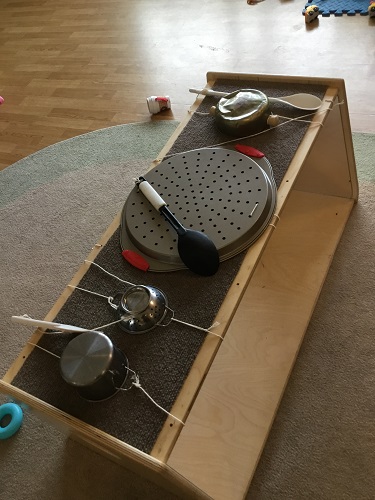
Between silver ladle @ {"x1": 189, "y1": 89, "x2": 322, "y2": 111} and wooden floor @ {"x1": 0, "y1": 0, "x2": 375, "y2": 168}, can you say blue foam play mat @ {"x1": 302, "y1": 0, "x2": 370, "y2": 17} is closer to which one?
wooden floor @ {"x1": 0, "y1": 0, "x2": 375, "y2": 168}

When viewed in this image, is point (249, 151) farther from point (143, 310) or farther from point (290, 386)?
point (290, 386)

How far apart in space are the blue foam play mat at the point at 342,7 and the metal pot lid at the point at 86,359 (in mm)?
1855

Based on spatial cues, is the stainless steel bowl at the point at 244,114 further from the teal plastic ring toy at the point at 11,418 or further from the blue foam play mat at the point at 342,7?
the blue foam play mat at the point at 342,7

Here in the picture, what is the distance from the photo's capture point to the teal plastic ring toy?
44.3 inches

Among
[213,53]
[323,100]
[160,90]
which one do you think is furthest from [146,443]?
[213,53]

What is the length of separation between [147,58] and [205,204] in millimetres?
1500

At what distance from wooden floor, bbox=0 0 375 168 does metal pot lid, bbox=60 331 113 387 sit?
1194 millimetres

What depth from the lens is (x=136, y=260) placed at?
34.2 inches

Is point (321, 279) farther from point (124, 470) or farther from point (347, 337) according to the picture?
point (124, 470)

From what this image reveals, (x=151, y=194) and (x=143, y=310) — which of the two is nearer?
(x=143, y=310)

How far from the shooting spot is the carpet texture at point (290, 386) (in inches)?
38.0

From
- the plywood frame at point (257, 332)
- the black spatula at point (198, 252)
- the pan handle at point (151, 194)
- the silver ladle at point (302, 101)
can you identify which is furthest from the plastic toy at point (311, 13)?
the black spatula at point (198, 252)

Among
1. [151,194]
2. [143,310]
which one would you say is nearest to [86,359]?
[143,310]

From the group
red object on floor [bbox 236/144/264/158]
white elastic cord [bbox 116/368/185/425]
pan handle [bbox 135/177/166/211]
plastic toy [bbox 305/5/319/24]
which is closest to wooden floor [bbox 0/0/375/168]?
plastic toy [bbox 305/5/319/24]
